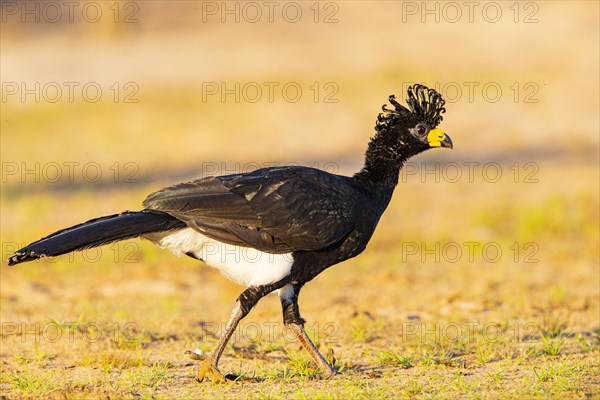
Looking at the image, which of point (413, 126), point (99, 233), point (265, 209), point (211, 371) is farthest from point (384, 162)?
point (99, 233)

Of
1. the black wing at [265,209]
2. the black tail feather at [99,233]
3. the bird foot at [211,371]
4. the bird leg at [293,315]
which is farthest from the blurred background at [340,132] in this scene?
the black tail feather at [99,233]

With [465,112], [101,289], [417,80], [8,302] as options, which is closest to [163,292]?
[101,289]

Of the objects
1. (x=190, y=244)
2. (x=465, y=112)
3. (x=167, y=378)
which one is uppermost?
(x=465, y=112)

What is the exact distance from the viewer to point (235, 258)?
260 inches

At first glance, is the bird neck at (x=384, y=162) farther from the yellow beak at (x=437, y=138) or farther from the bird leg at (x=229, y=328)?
the bird leg at (x=229, y=328)

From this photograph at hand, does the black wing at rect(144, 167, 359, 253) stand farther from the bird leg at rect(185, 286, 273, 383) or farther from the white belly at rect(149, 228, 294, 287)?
the bird leg at rect(185, 286, 273, 383)

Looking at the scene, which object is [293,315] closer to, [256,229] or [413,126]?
[256,229]

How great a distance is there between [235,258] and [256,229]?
0.82 feet

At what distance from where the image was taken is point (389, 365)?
699cm

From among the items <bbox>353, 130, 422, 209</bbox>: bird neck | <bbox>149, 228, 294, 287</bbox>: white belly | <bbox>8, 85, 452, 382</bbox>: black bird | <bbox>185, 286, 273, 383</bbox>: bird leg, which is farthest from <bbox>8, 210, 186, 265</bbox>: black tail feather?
<bbox>353, 130, 422, 209</bbox>: bird neck

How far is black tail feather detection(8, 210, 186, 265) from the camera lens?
607 cm

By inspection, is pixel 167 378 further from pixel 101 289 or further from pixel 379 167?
pixel 101 289

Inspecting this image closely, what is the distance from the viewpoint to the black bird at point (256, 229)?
21.1ft

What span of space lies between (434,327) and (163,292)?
351 centimetres
